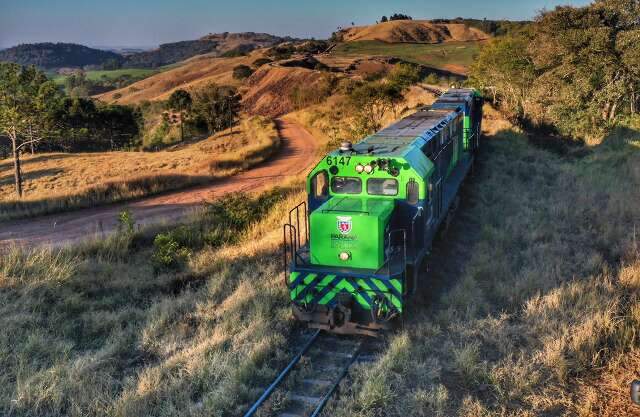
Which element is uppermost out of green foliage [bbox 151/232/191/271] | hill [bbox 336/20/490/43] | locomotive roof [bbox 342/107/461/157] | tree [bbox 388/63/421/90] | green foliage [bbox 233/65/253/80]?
hill [bbox 336/20/490/43]

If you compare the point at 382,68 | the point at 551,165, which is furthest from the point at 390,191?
the point at 382,68

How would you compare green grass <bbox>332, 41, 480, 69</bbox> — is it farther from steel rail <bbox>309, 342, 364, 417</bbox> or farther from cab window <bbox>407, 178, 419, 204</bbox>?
steel rail <bbox>309, 342, 364, 417</bbox>

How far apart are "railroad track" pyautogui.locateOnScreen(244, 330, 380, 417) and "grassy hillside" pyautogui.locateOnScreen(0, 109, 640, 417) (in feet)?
1.05

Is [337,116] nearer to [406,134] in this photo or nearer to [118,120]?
[118,120]

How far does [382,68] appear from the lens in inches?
3425

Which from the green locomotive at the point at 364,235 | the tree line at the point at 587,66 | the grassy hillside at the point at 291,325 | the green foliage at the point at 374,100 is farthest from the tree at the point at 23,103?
the tree line at the point at 587,66

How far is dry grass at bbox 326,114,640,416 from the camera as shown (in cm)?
Answer: 803

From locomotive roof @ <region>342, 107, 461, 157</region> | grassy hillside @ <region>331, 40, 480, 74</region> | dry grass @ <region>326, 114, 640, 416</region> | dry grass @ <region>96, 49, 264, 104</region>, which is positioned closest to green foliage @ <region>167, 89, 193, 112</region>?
grassy hillside @ <region>331, 40, 480, 74</region>

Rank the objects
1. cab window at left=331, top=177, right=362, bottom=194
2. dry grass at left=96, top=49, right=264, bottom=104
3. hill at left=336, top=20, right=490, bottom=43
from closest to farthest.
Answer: cab window at left=331, top=177, right=362, bottom=194, dry grass at left=96, top=49, right=264, bottom=104, hill at left=336, top=20, right=490, bottom=43

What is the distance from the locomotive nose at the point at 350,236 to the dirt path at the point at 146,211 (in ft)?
37.7

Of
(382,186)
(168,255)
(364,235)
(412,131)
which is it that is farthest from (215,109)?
(364,235)

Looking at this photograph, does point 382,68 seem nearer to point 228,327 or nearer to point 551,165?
point 551,165

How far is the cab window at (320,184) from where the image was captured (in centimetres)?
1129

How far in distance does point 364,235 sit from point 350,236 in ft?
0.91
